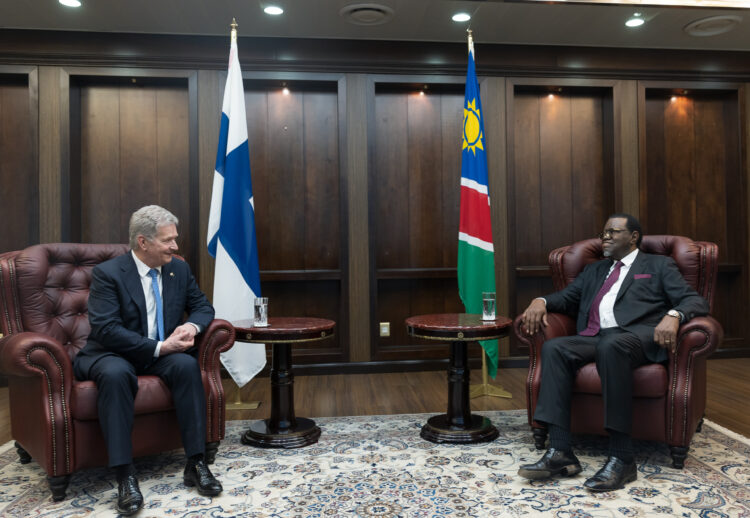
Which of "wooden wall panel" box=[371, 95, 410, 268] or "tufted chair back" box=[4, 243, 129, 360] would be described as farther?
A: "wooden wall panel" box=[371, 95, 410, 268]

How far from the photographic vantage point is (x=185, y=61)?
430 cm

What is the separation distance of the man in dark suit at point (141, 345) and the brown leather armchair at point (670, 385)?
154 cm

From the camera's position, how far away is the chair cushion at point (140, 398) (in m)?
2.17

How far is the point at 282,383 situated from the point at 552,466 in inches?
53.0

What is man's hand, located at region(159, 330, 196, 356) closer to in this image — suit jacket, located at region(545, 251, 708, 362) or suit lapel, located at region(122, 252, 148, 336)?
suit lapel, located at region(122, 252, 148, 336)

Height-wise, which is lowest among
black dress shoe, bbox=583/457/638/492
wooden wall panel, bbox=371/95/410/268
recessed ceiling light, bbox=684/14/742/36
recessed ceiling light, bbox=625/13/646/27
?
black dress shoe, bbox=583/457/638/492

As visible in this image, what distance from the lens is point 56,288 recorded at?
8.78 feet

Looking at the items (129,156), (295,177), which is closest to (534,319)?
(295,177)

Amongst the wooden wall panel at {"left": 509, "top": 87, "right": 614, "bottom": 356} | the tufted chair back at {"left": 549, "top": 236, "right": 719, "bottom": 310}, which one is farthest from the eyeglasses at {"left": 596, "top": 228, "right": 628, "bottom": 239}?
the wooden wall panel at {"left": 509, "top": 87, "right": 614, "bottom": 356}

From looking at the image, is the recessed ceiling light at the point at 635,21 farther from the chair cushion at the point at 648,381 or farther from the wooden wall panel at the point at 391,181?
the chair cushion at the point at 648,381

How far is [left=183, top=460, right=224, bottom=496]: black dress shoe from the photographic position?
2156mm

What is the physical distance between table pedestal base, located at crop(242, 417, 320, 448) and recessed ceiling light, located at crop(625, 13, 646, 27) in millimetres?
3618

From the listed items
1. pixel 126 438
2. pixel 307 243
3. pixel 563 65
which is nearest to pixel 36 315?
pixel 126 438

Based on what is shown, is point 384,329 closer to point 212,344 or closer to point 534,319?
point 534,319
